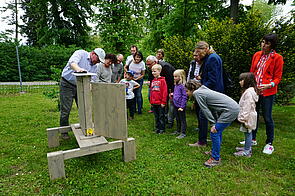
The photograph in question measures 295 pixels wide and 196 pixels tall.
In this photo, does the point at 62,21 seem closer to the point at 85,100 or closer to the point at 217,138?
the point at 85,100

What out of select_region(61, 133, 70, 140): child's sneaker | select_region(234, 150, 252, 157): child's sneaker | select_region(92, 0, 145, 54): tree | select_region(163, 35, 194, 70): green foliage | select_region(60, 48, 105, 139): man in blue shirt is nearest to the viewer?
select_region(234, 150, 252, 157): child's sneaker

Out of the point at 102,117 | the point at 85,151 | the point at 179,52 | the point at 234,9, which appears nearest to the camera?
the point at 85,151

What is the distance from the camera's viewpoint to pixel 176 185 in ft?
9.23

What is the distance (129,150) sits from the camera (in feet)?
11.4

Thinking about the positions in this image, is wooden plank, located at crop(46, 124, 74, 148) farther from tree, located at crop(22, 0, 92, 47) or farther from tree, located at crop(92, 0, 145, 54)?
tree, located at crop(22, 0, 92, 47)

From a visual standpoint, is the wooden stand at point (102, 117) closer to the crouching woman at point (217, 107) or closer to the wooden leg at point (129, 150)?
the wooden leg at point (129, 150)

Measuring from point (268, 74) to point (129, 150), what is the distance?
282cm

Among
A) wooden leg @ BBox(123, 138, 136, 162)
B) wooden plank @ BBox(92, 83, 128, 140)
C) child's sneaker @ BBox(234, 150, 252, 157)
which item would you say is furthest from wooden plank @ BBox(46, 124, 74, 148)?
child's sneaker @ BBox(234, 150, 252, 157)

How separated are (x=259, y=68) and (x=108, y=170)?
127 inches

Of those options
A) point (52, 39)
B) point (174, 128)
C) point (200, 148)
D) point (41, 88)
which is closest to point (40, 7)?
point (52, 39)

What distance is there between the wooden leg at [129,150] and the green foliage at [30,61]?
A: 15.1 meters

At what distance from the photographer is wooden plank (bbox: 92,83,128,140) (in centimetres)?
317

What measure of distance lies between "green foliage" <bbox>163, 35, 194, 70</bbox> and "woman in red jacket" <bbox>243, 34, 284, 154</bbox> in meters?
2.67

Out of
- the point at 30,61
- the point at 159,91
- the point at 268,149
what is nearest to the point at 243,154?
the point at 268,149
